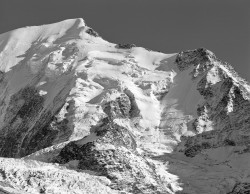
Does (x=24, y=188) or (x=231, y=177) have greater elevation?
(x=231, y=177)

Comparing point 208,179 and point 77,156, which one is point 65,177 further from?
point 208,179

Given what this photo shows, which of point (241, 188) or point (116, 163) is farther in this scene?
point (241, 188)

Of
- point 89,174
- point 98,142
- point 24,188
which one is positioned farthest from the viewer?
point 98,142

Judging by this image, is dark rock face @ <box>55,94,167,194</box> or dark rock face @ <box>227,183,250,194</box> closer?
dark rock face @ <box>55,94,167,194</box>

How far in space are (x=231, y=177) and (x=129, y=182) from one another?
22.9m

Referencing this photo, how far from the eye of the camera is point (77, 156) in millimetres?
190250

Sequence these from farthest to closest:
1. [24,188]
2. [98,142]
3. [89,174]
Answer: [98,142] → [89,174] → [24,188]

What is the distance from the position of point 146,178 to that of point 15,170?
2648cm

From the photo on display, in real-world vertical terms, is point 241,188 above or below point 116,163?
above

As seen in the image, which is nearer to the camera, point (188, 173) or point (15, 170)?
point (15, 170)

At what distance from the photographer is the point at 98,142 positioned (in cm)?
19262

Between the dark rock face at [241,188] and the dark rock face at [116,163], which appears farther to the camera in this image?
the dark rock face at [241,188]

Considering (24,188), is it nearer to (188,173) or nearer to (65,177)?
(65,177)

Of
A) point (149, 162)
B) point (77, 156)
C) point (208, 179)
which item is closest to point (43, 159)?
point (77, 156)
